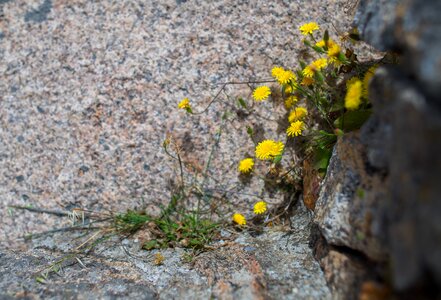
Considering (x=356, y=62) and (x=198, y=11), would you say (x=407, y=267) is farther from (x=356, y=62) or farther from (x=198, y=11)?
(x=198, y=11)

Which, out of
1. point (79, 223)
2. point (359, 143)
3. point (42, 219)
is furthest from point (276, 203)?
point (42, 219)

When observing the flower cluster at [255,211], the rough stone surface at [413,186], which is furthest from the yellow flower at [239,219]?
the rough stone surface at [413,186]

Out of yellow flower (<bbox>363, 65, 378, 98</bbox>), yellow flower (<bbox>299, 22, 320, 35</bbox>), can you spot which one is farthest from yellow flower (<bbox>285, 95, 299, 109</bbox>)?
yellow flower (<bbox>363, 65, 378, 98</bbox>)

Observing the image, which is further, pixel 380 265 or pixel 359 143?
pixel 359 143

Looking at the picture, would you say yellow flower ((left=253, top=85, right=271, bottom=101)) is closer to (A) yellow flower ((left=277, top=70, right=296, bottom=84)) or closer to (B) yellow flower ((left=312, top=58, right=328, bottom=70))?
(A) yellow flower ((left=277, top=70, right=296, bottom=84))

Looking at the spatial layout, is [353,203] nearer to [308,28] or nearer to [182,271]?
[182,271]

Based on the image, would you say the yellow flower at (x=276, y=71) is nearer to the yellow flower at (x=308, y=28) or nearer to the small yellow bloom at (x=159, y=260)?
the yellow flower at (x=308, y=28)
